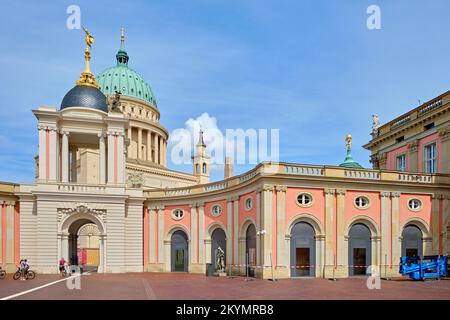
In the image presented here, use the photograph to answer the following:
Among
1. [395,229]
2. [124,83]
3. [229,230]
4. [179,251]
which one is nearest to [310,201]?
[395,229]

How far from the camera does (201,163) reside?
8562cm

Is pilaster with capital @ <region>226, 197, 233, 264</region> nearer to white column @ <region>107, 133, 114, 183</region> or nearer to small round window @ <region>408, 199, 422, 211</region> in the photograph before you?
white column @ <region>107, 133, 114, 183</region>

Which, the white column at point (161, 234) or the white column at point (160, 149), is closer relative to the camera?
the white column at point (161, 234)

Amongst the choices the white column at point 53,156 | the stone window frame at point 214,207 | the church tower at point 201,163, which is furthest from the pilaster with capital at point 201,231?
the church tower at point 201,163

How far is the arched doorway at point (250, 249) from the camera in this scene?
31297 millimetres

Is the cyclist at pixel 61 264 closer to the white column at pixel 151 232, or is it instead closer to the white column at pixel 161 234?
the white column at pixel 151 232

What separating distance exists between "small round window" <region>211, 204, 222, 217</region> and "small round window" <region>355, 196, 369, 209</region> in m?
11.4

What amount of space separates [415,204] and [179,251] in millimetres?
20868

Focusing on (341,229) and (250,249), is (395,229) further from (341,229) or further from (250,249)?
(250,249)

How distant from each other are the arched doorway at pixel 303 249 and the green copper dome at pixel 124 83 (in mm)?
57302

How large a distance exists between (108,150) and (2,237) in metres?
11.5

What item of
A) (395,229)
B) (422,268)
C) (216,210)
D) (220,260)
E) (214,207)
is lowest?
(220,260)

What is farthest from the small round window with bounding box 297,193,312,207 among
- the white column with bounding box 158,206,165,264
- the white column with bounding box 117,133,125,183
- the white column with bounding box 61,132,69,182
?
the white column with bounding box 61,132,69,182
